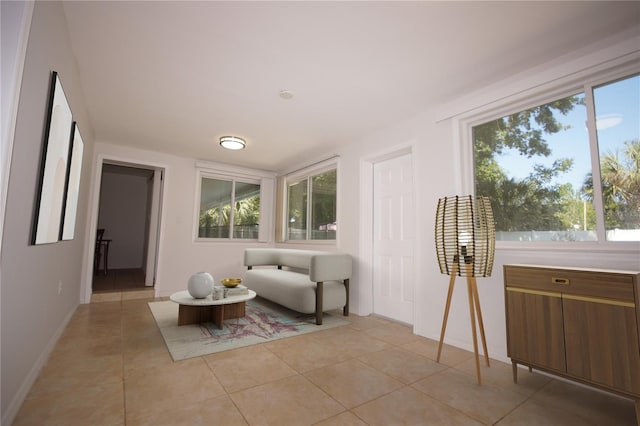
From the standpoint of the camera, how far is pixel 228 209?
5.64 m

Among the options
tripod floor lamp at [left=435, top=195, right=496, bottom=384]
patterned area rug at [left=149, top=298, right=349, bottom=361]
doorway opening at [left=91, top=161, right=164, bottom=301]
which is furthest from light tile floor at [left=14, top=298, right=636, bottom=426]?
doorway opening at [left=91, top=161, right=164, bottom=301]

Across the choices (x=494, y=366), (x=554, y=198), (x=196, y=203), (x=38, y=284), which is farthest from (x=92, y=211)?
(x=554, y=198)

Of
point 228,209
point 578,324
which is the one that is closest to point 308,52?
point 578,324

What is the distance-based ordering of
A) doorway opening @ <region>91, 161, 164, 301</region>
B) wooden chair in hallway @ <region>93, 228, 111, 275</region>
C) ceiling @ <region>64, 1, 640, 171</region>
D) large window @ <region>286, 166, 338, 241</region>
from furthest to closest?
doorway opening @ <region>91, 161, 164, 301</region> → wooden chair in hallway @ <region>93, 228, 111, 275</region> → large window @ <region>286, 166, 338, 241</region> → ceiling @ <region>64, 1, 640, 171</region>

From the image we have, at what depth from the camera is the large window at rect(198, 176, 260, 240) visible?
17.6ft

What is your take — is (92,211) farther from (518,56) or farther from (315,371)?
(518,56)

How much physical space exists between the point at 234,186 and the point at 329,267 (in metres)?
3.17

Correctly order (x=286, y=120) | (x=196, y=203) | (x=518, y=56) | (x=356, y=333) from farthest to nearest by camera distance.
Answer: (x=196, y=203)
(x=286, y=120)
(x=356, y=333)
(x=518, y=56)

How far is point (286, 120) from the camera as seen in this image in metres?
3.51

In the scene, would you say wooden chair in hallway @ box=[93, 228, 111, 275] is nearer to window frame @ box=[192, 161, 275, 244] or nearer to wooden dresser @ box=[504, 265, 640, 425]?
window frame @ box=[192, 161, 275, 244]

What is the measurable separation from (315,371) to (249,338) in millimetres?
917

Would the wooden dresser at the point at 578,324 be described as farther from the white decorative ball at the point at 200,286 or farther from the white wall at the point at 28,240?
Result: the white wall at the point at 28,240

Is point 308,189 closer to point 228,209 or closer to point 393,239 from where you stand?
point 228,209

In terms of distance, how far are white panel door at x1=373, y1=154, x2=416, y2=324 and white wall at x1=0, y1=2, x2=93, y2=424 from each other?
3.15 m
